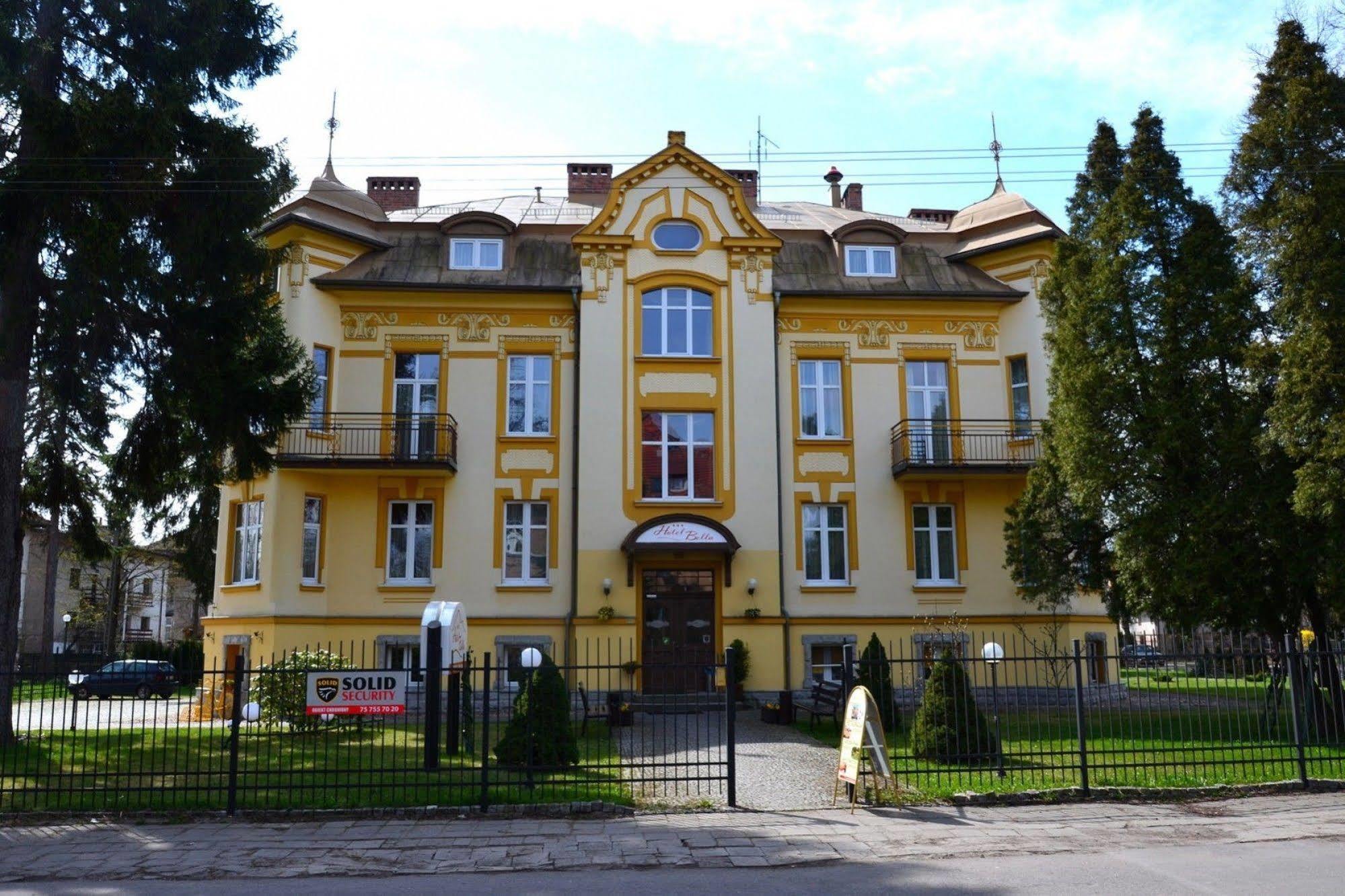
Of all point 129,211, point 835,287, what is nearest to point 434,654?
point 129,211

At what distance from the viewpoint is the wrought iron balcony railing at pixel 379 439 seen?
73.7 ft

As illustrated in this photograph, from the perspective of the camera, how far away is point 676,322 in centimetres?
2416

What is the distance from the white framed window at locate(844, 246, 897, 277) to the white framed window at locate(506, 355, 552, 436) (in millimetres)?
7896

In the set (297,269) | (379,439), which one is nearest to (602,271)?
(379,439)

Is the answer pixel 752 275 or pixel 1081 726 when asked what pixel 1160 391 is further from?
pixel 752 275

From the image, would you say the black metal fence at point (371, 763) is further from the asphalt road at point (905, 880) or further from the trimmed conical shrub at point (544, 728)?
the asphalt road at point (905, 880)

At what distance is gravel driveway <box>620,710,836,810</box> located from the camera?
1131 cm

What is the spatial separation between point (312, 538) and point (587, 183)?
12655 millimetres

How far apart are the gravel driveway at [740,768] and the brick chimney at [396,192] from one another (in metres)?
18.3

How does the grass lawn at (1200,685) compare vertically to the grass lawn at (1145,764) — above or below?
above

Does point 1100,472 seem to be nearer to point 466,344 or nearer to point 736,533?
point 736,533

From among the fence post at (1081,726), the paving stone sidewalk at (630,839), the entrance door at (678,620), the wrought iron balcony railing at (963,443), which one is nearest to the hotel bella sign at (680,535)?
the entrance door at (678,620)

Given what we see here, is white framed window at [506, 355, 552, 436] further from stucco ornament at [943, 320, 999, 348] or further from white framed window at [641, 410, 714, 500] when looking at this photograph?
stucco ornament at [943, 320, 999, 348]

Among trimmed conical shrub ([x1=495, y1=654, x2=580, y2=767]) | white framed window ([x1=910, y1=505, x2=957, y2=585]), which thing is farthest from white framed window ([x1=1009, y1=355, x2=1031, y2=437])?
trimmed conical shrub ([x1=495, y1=654, x2=580, y2=767])
